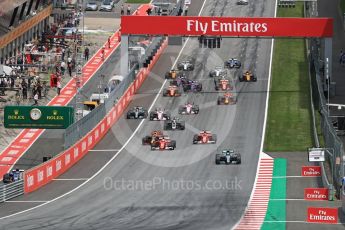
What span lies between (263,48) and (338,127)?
97.5 ft

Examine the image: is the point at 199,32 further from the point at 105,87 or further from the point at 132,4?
the point at 132,4

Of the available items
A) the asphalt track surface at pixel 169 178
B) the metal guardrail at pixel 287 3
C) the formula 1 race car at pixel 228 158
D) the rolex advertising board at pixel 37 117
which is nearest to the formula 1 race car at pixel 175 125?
the asphalt track surface at pixel 169 178

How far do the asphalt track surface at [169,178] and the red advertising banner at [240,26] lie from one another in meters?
4.45

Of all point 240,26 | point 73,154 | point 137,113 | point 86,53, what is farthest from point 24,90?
point 240,26

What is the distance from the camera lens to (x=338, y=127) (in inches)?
3231

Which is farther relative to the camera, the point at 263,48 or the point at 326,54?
the point at 263,48

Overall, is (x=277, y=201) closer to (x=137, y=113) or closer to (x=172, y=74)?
(x=137, y=113)

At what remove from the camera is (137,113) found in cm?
8706

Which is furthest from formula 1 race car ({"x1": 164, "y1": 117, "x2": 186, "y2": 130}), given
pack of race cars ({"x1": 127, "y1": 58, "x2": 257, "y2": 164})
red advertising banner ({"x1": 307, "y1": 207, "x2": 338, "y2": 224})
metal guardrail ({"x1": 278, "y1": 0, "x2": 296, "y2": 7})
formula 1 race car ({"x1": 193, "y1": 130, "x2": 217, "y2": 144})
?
metal guardrail ({"x1": 278, "y1": 0, "x2": 296, "y2": 7})

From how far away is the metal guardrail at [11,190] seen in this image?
66688mm

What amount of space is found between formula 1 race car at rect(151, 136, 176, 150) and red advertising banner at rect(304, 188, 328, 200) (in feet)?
53.1

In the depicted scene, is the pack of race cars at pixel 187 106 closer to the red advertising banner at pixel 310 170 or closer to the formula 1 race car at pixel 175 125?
the formula 1 race car at pixel 175 125

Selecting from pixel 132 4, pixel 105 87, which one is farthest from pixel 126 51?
pixel 132 4

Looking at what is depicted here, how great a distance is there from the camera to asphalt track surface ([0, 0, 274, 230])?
203ft
